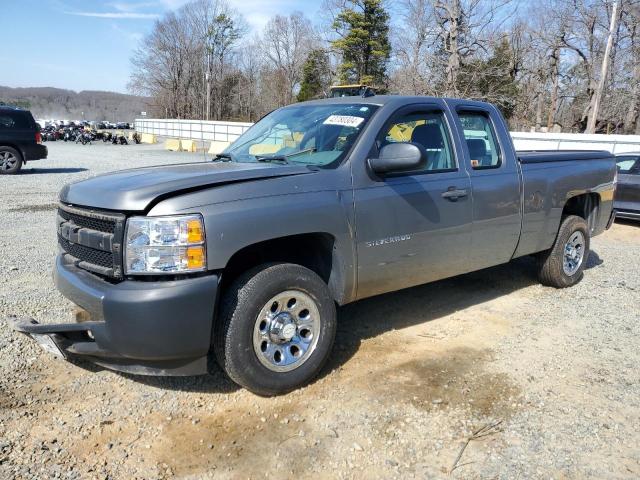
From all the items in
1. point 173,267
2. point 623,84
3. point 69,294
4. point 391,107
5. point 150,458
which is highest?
point 623,84

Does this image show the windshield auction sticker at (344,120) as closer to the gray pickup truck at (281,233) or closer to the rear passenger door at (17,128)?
the gray pickup truck at (281,233)

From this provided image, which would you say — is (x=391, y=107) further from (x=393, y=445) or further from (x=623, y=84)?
(x=623, y=84)

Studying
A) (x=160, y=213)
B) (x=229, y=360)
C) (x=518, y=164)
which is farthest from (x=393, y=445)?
(x=518, y=164)

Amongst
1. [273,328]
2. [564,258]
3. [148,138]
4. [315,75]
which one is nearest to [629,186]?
[564,258]

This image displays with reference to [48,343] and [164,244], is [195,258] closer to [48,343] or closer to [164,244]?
[164,244]

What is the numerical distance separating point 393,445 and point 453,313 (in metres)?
2.37

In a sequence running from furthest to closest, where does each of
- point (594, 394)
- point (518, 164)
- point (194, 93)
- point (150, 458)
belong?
point (194, 93)
point (518, 164)
point (594, 394)
point (150, 458)

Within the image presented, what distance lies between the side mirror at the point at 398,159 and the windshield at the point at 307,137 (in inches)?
10.2

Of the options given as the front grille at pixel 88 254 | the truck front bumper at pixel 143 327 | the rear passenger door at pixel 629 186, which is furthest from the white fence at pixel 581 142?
the truck front bumper at pixel 143 327

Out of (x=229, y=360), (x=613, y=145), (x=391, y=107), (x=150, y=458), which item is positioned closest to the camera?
(x=150, y=458)

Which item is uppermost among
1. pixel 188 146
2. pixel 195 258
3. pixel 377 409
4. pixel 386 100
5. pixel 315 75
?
pixel 315 75

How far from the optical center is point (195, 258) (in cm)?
300

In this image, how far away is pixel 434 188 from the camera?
4.21m

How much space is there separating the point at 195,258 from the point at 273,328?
721mm
